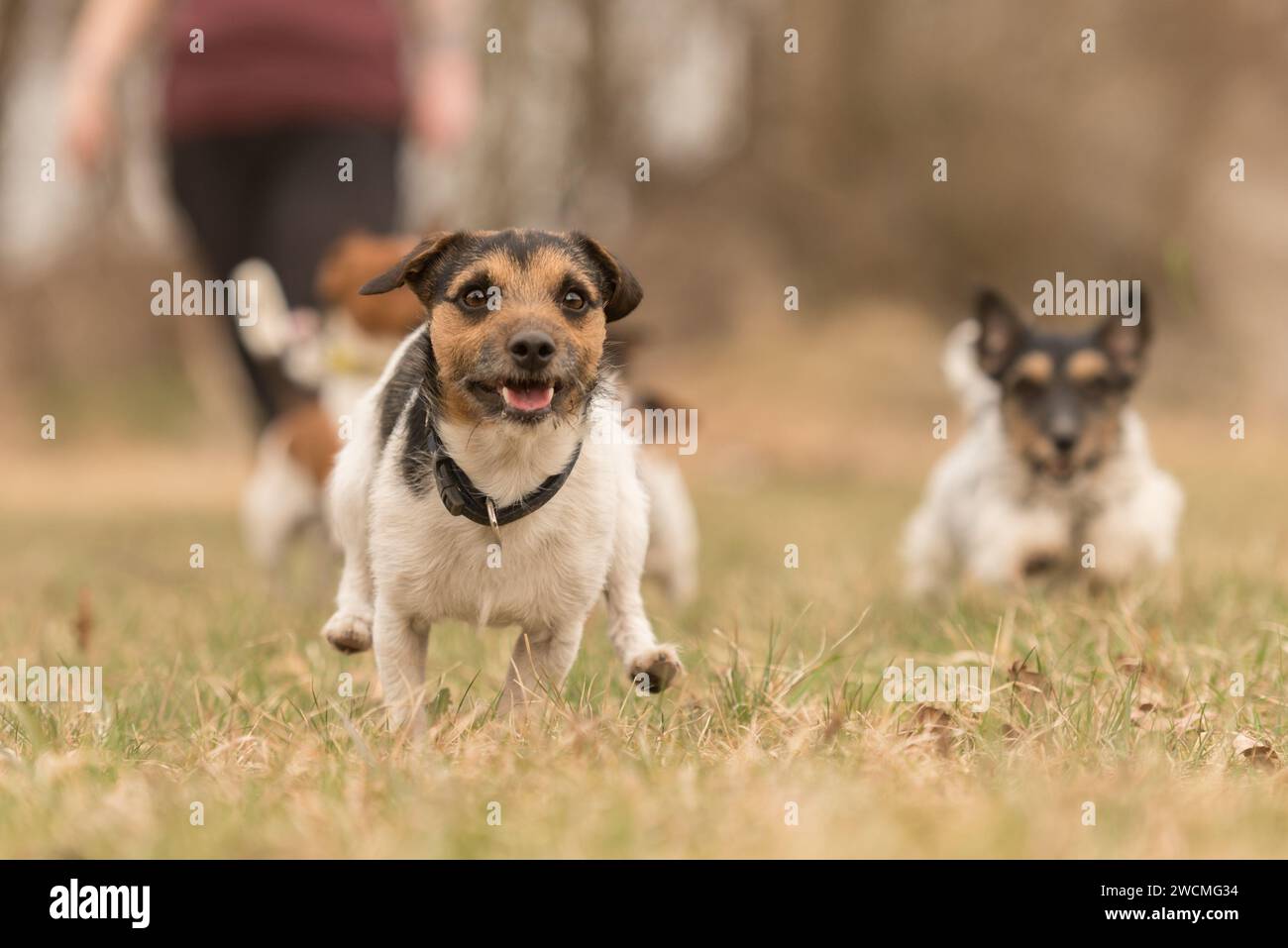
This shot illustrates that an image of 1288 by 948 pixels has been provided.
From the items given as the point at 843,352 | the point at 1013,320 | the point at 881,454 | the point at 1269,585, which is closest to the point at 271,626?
the point at 1013,320

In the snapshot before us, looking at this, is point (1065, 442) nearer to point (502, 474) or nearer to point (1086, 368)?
point (1086, 368)

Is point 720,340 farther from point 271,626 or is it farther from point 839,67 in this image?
point 271,626

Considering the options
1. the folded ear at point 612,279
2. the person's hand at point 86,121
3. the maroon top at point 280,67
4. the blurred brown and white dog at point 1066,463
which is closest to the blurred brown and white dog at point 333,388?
the maroon top at point 280,67

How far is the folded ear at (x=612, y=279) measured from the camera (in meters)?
3.07

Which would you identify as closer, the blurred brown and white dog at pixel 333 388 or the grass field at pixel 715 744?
the grass field at pixel 715 744

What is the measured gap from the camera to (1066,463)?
4.90 m

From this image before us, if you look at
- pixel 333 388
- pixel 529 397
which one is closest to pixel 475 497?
pixel 529 397

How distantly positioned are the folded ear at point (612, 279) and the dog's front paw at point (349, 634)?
847 mm

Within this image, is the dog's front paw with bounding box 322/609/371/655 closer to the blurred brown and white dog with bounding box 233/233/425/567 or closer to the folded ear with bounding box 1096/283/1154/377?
the blurred brown and white dog with bounding box 233/233/425/567

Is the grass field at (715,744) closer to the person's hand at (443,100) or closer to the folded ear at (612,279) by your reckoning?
the folded ear at (612,279)

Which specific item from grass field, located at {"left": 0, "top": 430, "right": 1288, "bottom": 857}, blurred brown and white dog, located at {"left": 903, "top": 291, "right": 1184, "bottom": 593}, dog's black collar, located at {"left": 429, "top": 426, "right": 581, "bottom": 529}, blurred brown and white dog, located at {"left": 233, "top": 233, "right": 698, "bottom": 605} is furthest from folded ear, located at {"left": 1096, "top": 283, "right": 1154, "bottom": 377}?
dog's black collar, located at {"left": 429, "top": 426, "right": 581, "bottom": 529}

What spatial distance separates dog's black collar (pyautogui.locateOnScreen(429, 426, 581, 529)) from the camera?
2920mm
